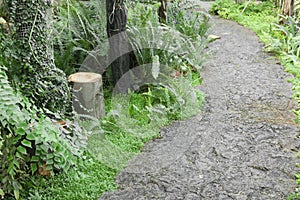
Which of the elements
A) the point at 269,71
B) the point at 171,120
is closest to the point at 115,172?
the point at 171,120

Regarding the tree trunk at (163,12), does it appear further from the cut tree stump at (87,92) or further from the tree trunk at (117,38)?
the cut tree stump at (87,92)

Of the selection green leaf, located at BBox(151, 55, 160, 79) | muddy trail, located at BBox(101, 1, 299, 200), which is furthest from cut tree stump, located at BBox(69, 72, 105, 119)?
green leaf, located at BBox(151, 55, 160, 79)

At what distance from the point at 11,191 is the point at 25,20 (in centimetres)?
128

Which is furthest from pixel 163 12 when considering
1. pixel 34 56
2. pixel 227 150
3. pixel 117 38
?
pixel 34 56

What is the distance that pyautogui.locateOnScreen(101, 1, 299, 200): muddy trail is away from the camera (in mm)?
3037

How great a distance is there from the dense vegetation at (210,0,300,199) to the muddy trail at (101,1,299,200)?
22cm

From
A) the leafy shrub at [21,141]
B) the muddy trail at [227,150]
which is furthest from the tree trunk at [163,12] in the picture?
the leafy shrub at [21,141]

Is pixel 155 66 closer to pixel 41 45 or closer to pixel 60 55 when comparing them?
pixel 60 55

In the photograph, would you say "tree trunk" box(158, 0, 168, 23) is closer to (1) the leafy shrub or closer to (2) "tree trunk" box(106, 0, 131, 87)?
(2) "tree trunk" box(106, 0, 131, 87)

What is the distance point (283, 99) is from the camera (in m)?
4.70

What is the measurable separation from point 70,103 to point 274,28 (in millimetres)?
4576

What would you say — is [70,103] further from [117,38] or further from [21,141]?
[117,38]

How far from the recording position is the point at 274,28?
266 inches

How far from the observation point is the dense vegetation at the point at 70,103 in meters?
2.70
